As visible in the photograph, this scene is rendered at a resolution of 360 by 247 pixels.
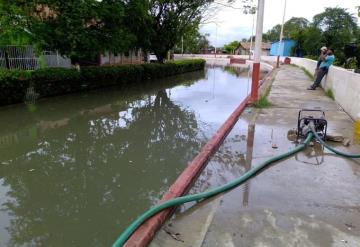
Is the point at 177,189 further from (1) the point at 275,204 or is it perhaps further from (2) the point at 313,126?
(2) the point at 313,126

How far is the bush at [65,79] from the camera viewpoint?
38.8ft

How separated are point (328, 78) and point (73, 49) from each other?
1033 centimetres

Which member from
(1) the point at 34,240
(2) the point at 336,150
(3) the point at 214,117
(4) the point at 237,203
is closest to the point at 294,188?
(4) the point at 237,203

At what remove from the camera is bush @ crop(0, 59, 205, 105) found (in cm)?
1183

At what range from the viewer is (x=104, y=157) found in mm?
6785

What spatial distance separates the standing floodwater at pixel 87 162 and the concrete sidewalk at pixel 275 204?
0.85 metres

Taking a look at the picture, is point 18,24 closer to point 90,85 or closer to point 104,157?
point 90,85

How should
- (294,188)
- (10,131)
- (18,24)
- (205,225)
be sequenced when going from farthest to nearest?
(18,24), (10,131), (294,188), (205,225)

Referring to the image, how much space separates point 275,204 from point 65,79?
1237 centimetres

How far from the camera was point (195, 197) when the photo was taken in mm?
4125

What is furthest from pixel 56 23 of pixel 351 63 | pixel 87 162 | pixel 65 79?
pixel 351 63

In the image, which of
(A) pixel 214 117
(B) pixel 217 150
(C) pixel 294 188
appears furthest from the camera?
(A) pixel 214 117

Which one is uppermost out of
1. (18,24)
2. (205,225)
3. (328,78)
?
(18,24)

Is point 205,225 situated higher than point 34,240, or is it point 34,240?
point 205,225
